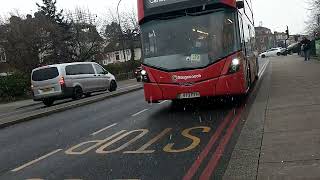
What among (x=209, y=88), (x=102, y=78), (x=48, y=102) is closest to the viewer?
(x=209, y=88)

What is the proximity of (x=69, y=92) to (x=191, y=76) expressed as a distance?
11961mm

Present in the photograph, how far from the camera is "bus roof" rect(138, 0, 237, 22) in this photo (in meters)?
12.8

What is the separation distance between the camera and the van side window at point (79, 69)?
78.7 ft

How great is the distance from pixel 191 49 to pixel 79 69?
1280 centimetres

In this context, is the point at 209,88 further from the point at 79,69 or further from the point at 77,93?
the point at 79,69

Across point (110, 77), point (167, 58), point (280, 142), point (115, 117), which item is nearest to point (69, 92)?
point (110, 77)

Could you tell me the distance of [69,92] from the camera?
23562 millimetres

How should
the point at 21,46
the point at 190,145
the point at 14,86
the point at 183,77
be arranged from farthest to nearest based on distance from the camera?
the point at 21,46 → the point at 14,86 → the point at 183,77 → the point at 190,145

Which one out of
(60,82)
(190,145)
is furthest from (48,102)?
(190,145)

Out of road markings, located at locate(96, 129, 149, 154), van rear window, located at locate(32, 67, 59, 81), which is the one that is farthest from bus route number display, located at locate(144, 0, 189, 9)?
van rear window, located at locate(32, 67, 59, 81)

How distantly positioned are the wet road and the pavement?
1 cm

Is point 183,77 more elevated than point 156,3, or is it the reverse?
point 156,3

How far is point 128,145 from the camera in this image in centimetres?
905

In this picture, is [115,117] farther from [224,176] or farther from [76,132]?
[224,176]
